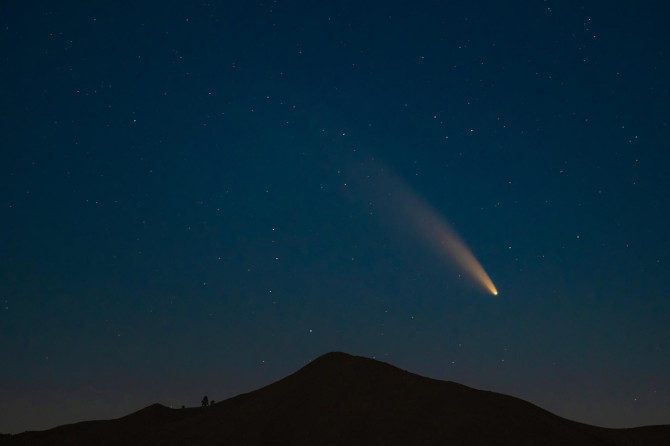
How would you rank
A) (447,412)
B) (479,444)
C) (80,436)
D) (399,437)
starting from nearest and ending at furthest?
(479,444)
(399,437)
(447,412)
(80,436)

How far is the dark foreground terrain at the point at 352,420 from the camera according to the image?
104 feet

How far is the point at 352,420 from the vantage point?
1361 inches

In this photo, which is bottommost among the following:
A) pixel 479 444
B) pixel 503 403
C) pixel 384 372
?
pixel 479 444

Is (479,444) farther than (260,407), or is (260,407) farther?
(260,407)

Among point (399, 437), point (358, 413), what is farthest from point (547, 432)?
point (358, 413)

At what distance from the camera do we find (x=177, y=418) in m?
45.8

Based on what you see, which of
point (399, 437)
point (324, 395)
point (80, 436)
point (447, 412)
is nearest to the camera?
point (399, 437)

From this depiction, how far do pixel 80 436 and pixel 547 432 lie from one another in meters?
35.0

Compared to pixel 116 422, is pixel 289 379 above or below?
above

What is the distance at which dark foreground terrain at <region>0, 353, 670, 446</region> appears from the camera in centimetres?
3155

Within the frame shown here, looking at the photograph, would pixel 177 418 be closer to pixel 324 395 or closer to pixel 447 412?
pixel 324 395

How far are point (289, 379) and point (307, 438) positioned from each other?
11.2 meters

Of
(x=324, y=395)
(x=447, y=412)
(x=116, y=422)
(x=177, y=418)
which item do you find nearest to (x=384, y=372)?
(x=324, y=395)

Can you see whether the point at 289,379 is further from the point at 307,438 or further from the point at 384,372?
the point at 307,438
